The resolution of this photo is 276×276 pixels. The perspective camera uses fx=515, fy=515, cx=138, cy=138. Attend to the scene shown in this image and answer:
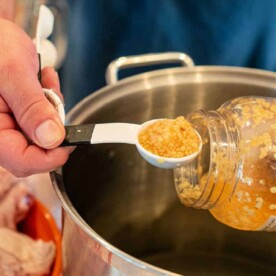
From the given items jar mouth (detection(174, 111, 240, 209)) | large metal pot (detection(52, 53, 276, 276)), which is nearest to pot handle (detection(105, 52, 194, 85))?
large metal pot (detection(52, 53, 276, 276))

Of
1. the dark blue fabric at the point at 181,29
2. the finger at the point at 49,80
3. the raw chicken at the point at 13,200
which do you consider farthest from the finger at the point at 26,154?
the dark blue fabric at the point at 181,29

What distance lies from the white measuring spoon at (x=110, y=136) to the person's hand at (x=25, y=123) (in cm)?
2

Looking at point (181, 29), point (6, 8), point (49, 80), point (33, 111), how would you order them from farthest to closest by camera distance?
point (181, 29) < point (6, 8) < point (49, 80) < point (33, 111)

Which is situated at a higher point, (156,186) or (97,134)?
(97,134)

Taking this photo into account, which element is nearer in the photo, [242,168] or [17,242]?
[242,168]

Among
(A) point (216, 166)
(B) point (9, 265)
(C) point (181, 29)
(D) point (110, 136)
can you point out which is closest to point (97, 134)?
(D) point (110, 136)

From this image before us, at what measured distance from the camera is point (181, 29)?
90 centimetres

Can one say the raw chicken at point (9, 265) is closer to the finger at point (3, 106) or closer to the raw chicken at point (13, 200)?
the raw chicken at point (13, 200)

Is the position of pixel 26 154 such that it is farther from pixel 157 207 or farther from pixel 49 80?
pixel 157 207

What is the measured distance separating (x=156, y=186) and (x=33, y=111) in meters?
0.30

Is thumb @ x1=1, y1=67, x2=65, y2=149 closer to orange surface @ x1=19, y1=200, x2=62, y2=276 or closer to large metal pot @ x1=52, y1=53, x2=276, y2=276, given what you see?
large metal pot @ x1=52, y1=53, x2=276, y2=276

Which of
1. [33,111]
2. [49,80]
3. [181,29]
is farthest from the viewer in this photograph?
[181,29]

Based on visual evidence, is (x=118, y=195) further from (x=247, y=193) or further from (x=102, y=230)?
(x=247, y=193)

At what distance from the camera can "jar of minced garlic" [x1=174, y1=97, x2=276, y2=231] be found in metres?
0.55
